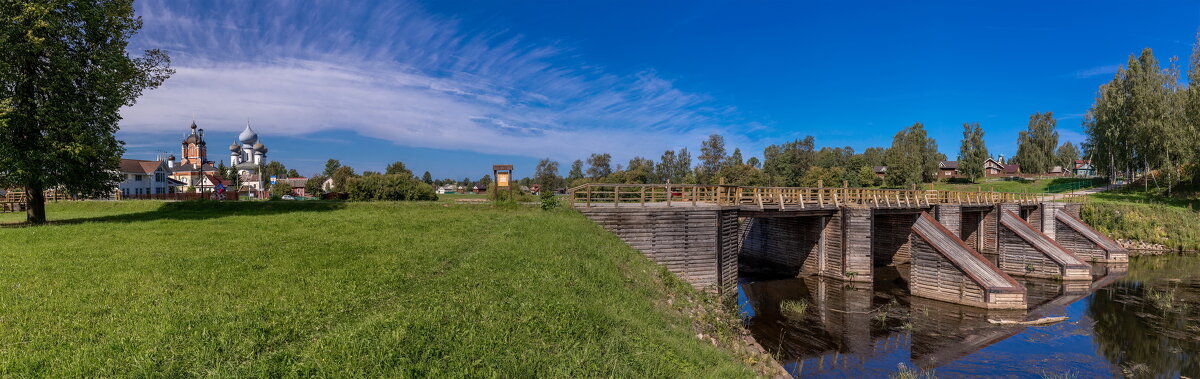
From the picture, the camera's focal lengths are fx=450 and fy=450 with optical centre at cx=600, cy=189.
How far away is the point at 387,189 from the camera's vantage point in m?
49.5

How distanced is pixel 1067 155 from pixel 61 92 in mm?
170573

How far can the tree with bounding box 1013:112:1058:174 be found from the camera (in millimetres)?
81300

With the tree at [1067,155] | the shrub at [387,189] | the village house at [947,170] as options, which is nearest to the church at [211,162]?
the shrub at [387,189]

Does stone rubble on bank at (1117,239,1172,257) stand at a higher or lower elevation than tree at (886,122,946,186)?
lower

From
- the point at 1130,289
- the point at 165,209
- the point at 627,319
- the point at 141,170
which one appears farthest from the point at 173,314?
the point at 141,170

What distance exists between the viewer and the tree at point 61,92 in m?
17.3

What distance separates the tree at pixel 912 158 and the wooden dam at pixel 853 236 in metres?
37.1

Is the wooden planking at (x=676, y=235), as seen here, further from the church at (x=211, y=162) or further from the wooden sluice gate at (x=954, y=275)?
the church at (x=211, y=162)

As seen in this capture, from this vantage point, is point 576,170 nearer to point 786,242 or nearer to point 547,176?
point 547,176

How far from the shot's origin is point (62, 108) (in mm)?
18438

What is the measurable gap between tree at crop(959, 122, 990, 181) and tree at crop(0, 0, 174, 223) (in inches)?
4179

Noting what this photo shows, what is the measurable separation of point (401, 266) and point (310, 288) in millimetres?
2233

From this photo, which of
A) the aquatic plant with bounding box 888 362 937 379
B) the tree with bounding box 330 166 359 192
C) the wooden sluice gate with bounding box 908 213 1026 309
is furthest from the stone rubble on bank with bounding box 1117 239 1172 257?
the tree with bounding box 330 166 359 192

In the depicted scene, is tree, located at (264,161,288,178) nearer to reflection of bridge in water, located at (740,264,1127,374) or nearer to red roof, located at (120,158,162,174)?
red roof, located at (120,158,162,174)
